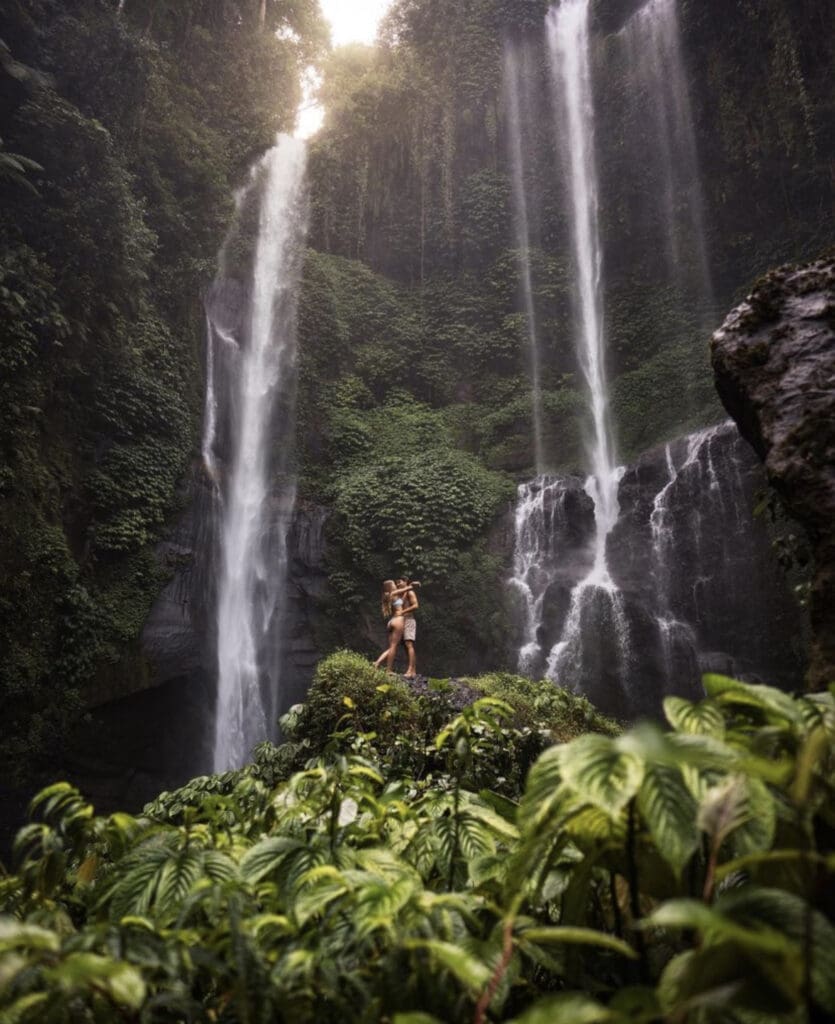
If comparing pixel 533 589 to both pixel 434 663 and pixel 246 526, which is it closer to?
pixel 434 663

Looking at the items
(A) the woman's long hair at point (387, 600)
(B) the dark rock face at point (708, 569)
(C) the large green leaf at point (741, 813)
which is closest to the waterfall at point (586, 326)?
(B) the dark rock face at point (708, 569)

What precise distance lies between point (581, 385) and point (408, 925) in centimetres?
1674

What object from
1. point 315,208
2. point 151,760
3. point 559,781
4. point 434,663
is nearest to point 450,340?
point 315,208

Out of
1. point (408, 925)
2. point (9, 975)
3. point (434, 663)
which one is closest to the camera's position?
point (9, 975)

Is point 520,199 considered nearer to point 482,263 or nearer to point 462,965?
point 482,263

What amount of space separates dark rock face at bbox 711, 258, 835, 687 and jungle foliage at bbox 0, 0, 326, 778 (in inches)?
361

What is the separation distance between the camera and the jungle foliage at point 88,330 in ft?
28.0

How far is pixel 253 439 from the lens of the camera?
47.1 ft

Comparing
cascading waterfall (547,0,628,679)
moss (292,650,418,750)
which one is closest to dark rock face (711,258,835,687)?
moss (292,650,418,750)

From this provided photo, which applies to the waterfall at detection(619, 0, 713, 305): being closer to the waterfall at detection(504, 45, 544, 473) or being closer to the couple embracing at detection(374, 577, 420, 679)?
the waterfall at detection(504, 45, 544, 473)

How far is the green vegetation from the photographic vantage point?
0.82m

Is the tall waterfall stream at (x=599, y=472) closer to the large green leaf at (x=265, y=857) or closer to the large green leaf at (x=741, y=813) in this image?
the large green leaf at (x=265, y=857)

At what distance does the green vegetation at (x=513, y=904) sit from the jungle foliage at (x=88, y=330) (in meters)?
8.42

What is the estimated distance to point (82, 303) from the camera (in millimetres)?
9797
